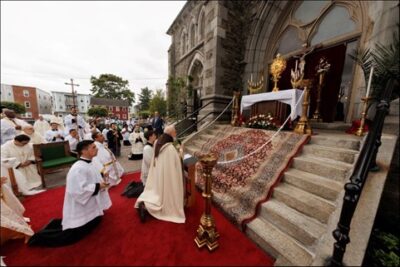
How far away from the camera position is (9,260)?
1.88m

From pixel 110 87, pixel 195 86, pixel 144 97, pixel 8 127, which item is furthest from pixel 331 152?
pixel 144 97

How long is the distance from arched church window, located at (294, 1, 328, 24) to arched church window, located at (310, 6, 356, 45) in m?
0.36

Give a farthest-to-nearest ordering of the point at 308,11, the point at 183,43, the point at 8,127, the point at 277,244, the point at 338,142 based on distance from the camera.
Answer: the point at 183,43 < the point at 308,11 < the point at 8,127 < the point at 338,142 < the point at 277,244

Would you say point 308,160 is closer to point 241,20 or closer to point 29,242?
point 29,242

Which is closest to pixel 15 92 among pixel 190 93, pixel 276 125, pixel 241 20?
pixel 190 93

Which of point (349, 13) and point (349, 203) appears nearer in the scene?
point (349, 203)

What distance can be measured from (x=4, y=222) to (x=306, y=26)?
860 cm

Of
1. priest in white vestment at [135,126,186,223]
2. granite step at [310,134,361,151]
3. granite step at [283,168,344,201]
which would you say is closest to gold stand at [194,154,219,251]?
priest in white vestment at [135,126,186,223]

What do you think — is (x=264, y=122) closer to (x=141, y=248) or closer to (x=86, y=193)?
(x=141, y=248)

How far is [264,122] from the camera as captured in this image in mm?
4488

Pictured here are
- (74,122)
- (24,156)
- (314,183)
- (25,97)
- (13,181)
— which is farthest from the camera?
(25,97)

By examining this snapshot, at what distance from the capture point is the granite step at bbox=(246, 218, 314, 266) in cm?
171

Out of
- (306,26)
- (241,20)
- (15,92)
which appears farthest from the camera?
(15,92)

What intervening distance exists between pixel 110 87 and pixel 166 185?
36294 millimetres
